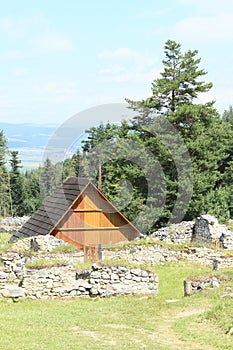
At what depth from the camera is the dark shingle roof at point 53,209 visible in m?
20.8

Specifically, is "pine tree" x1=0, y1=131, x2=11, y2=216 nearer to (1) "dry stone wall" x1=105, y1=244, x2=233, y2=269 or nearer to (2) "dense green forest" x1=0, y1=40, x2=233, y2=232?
(2) "dense green forest" x1=0, y1=40, x2=233, y2=232

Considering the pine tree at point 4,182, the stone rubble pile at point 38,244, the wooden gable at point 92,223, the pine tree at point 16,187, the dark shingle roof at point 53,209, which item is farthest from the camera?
the pine tree at point 16,187

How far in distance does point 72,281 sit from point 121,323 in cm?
254

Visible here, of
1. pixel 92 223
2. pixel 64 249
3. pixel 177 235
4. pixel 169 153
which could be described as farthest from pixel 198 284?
pixel 169 153

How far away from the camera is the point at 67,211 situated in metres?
21.0

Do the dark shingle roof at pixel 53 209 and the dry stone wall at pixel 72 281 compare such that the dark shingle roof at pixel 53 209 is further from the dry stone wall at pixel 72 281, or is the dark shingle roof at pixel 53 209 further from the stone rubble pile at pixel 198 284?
the stone rubble pile at pixel 198 284

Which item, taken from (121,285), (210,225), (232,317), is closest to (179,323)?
(232,317)

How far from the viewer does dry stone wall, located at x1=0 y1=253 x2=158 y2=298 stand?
11.2m

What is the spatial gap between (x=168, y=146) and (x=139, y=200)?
3.69m

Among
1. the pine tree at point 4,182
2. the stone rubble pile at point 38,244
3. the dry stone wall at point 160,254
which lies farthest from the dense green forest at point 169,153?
the pine tree at point 4,182

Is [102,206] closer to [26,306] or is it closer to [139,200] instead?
[139,200]

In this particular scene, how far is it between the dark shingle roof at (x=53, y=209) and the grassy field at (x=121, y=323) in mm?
9710

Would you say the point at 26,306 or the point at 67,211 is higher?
the point at 67,211

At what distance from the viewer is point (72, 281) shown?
11453 mm
